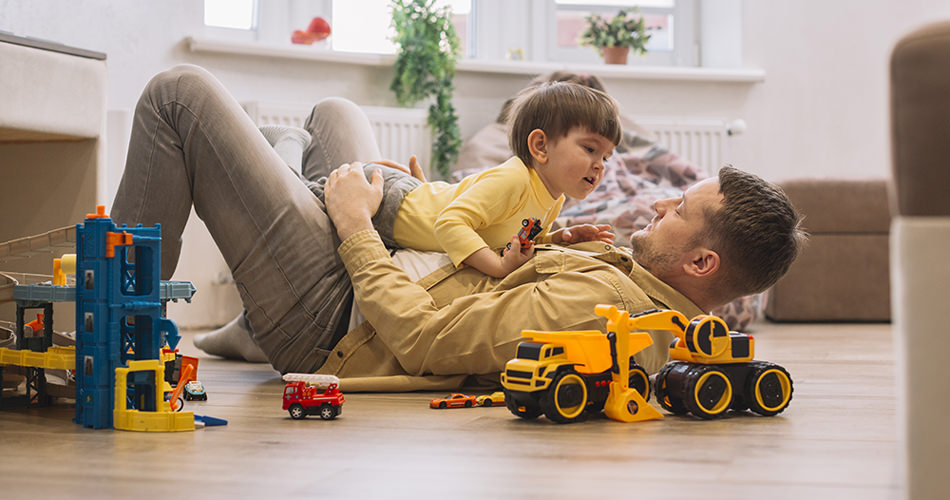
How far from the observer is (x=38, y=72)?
1.81 metres

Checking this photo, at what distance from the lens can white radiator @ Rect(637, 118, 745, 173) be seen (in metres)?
4.26

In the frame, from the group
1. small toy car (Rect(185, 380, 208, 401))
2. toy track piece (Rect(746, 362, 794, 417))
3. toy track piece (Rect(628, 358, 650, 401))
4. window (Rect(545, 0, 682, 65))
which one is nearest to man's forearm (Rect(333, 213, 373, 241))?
small toy car (Rect(185, 380, 208, 401))

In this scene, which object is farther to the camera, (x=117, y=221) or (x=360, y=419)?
(x=117, y=221)

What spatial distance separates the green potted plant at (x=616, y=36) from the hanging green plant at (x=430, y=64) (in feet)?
2.62

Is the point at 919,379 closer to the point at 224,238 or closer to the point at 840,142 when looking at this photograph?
the point at 224,238

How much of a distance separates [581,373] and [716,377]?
0.67 ft

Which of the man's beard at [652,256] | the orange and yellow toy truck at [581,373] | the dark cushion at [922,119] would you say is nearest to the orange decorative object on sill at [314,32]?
the man's beard at [652,256]

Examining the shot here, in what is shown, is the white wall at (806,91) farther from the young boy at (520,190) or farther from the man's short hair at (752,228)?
the man's short hair at (752,228)

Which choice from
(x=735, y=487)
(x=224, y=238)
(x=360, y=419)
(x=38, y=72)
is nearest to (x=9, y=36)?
(x=38, y=72)

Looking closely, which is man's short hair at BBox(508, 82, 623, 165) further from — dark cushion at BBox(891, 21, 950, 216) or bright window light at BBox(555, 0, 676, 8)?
bright window light at BBox(555, 0, 676, 8)

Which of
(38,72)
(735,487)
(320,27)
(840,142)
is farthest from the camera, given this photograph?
(840,142)

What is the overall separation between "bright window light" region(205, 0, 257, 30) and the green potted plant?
152 cm

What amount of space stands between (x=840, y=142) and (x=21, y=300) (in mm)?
3930

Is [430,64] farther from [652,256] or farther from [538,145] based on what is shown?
[652,256]
